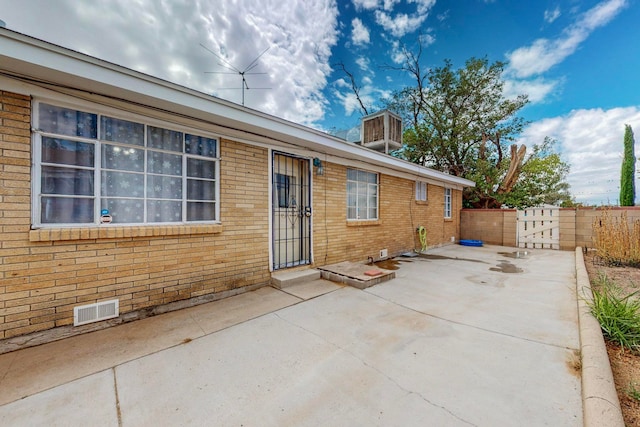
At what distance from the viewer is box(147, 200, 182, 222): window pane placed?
355 centimetres

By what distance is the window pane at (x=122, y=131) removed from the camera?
Result: 3.18m

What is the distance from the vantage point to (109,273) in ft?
10.3

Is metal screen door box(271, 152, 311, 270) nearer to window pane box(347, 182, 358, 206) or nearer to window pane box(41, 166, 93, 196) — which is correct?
window pane box(347, 182, 358, 206)

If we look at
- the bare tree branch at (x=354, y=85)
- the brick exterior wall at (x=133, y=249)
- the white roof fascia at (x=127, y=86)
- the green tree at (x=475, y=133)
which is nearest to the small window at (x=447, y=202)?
the green tree at (x=475, y=133)

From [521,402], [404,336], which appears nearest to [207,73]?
[404,336]

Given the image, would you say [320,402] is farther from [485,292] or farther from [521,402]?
[485,292]

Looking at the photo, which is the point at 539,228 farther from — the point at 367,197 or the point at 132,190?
the point at 132,190

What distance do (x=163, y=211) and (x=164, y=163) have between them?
72 centimetres

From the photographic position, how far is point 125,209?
3.34 m

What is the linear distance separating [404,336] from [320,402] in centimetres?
141

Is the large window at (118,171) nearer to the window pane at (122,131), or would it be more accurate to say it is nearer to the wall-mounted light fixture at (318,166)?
the window pane at (122,131)

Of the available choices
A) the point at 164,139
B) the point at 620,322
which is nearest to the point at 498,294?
the point at 620,322

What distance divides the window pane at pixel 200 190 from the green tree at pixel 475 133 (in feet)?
44.1

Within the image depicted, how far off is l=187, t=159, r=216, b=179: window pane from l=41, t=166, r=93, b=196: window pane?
1176 mm
